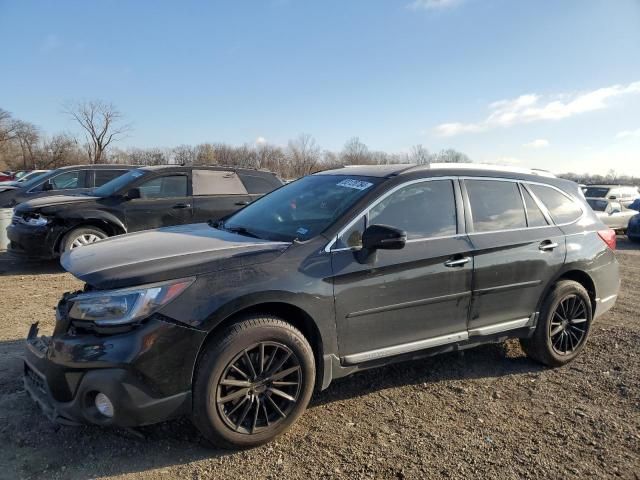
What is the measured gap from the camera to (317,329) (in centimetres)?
320

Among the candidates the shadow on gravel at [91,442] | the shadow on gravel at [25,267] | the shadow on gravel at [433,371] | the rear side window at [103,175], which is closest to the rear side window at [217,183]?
the shadow on gravel at [25,267]

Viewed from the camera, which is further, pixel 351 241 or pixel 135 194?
pixel 135 194

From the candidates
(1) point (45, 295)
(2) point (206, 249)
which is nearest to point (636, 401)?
(2) point (206, 249)

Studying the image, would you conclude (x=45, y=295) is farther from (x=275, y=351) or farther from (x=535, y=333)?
(x=535, y=333)

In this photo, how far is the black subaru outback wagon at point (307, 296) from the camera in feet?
9.01

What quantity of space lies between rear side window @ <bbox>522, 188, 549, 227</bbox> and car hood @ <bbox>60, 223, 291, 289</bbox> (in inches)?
93.7

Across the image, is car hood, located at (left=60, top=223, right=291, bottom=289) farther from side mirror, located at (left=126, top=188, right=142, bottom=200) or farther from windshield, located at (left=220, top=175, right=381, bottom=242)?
side mirror, located at (left=126, top=188, right=142, bottom=200)

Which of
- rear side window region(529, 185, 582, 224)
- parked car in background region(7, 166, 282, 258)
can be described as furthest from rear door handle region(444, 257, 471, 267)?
parked car in background region(7, 166, 282, 258)

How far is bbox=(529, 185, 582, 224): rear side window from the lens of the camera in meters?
4.54

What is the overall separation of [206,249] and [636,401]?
3485mm

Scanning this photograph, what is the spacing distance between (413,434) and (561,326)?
206 cm

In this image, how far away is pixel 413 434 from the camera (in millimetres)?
3271

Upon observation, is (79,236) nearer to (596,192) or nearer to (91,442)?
(91,442)

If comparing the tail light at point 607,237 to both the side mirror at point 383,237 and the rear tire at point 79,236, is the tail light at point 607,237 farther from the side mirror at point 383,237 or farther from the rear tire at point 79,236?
the rear tire at point 79,236
